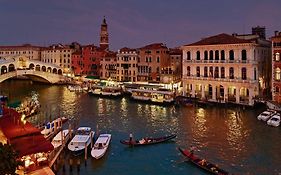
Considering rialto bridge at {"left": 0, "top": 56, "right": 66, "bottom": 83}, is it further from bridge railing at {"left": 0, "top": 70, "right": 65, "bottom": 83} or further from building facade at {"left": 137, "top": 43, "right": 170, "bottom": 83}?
building facade at {"left": 137, "top": 43, "right": 170, "bottom": 83}

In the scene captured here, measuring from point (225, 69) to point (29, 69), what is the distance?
1357 inches

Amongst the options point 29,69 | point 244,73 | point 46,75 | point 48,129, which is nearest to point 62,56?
point 46,75

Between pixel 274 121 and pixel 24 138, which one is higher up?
pixel 24 138

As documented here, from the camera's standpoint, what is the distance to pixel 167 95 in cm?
3341

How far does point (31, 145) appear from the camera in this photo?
532 inches

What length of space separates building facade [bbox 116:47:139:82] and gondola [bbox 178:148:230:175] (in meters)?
29.7

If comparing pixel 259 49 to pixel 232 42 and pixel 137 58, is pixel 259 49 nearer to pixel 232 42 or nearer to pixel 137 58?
pixel 232 42

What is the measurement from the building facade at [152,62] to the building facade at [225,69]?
25.6 ft

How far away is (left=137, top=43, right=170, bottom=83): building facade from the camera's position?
42531 millimetres

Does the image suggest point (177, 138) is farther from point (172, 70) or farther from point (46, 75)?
point (46, 75)

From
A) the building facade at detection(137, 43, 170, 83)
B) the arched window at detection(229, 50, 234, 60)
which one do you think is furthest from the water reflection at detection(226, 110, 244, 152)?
the building facade at detection(137, 43, 170, 83)


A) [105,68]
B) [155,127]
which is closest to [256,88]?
[155,127]

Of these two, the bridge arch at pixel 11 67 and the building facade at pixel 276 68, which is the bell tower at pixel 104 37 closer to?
the bridge arch at pixel 11 67

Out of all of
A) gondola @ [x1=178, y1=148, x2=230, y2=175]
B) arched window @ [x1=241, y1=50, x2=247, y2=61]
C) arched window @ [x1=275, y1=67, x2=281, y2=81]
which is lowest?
gondola @ [x1=178, y1=148, x2=230, y2=175]
